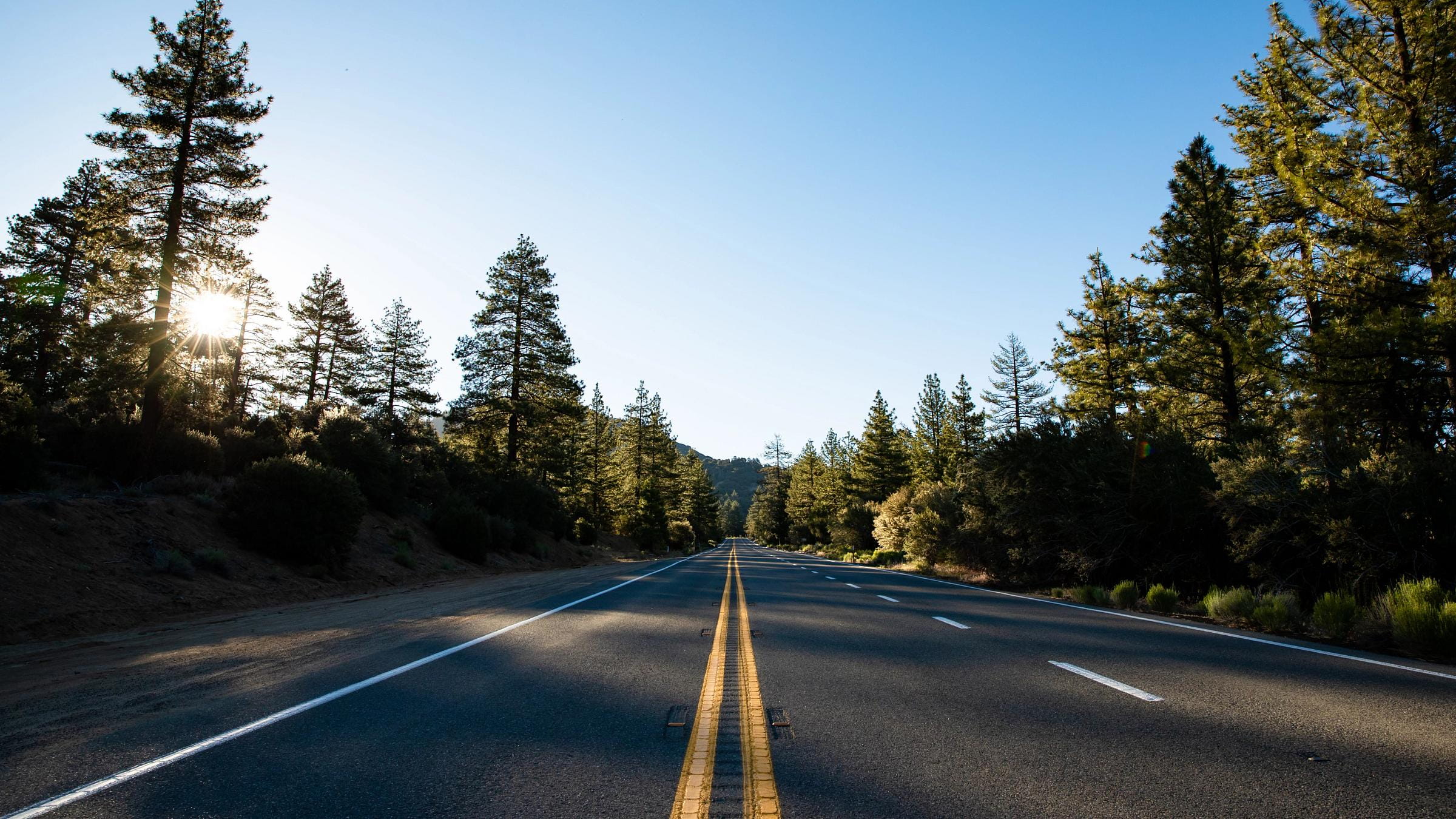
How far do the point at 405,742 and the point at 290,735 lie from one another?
79 centimetres

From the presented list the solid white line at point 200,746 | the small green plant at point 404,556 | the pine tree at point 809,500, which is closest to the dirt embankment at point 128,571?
the small green plant at point 404,556

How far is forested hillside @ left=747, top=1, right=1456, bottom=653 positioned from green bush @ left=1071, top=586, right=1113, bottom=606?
745 millimetres

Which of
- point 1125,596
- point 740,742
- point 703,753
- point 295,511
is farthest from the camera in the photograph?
point 295,511

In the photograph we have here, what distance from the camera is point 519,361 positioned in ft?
131

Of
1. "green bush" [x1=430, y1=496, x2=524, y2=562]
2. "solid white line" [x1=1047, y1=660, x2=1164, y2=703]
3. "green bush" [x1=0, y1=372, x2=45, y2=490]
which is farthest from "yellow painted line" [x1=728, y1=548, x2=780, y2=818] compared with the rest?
"green bush" [x1=430, y1=496, x2=524, y2=562]

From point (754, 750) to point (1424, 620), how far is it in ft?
27.1

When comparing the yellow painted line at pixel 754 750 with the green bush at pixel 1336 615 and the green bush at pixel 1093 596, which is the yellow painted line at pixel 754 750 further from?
the green bush at pixel 1093 596

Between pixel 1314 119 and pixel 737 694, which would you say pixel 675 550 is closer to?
pixel 1314 119

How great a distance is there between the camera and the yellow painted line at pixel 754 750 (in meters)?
3.32

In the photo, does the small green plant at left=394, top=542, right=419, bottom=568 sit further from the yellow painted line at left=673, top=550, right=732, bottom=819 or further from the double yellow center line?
the yellow painted line at left=673, top=550, right=732, bottom=819

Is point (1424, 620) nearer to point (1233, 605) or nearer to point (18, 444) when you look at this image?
point (1233, 605)

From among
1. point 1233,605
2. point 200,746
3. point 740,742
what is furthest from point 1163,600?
point 200,746

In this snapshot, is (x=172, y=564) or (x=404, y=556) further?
(x=404, y=556)

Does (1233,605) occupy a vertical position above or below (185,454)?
below
